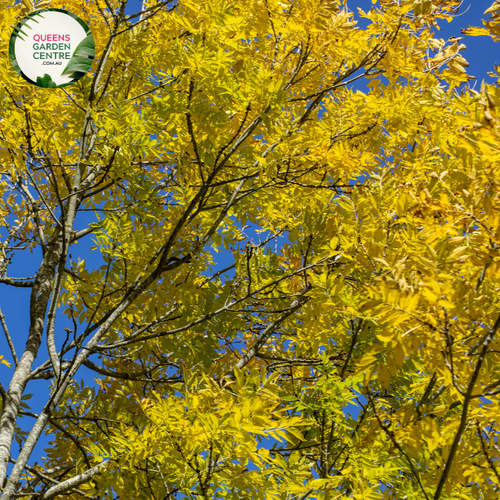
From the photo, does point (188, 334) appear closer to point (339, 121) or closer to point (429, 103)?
point (339, 121)

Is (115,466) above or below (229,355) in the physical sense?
below

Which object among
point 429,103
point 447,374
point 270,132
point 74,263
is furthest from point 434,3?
point 74,263

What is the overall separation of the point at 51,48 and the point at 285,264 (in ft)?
9.21

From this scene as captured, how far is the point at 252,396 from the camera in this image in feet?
6.56

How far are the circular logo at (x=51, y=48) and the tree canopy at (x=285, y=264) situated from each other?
20cm

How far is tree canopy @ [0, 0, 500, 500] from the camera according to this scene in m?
1.81

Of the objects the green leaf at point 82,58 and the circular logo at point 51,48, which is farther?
the green leaf at point 82,58

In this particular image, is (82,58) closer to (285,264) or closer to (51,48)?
(51,48)

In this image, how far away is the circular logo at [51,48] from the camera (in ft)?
11.6

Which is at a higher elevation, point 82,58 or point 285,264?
point 82,58

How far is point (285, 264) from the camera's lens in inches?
179

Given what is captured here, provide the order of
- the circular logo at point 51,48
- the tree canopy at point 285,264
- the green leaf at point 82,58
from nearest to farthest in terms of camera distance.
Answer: the tree canopy at point 285,264 → the circular logo at point 51,48 → the green leaf at point 82,58

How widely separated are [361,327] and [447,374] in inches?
37.9

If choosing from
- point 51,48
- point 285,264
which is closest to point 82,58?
point 51,48
